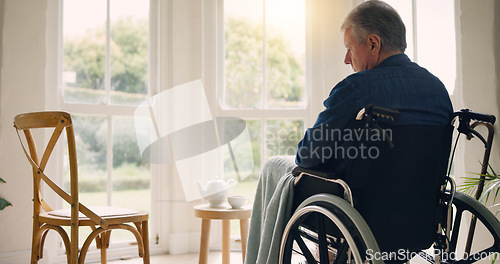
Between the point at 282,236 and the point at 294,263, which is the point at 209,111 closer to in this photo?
the point at 294,263

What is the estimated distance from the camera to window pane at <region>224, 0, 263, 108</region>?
3342 millimetres

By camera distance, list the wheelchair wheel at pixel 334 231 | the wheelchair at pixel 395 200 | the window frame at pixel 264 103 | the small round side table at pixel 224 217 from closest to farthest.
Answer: the wheelchair wheel at pixel 334 231 < the wheelchair at pixel 395 200 < the small round side table at pixel 224 217 < the window frame at pixel 264 103

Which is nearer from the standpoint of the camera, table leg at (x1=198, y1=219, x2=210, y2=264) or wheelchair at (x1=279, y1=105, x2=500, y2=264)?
wheelchair at (x1=279, y1=105, x2=500, y2=264)

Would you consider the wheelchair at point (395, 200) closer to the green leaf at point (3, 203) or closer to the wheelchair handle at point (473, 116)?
the wheelchair handle at point (473, 116)

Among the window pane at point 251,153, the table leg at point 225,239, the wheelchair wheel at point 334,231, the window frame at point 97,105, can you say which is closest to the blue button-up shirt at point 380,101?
the wheelchair wheel at point 334,231

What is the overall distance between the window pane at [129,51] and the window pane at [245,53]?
61 cm

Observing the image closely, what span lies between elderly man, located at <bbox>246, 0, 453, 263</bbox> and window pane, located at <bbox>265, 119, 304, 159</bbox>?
5.12ft

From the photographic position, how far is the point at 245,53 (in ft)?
11.0

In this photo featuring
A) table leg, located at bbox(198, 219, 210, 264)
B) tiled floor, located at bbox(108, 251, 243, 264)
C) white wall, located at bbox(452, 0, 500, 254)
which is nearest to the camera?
white wall, located at bbox(452, 0, 500, 254)

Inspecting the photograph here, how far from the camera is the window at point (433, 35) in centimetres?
247

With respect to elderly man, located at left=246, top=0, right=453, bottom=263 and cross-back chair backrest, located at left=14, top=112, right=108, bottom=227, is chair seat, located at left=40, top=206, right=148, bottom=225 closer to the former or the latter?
cross-back chair backrest, located at left=14, top=112, right=108, bottom=227

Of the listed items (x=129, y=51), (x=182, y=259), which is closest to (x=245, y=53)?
(x=129, y=51)

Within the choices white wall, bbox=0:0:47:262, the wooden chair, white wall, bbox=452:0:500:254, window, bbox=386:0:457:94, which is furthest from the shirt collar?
white wall, bbox=0:0:47:262

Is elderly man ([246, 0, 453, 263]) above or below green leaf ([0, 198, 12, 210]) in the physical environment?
above
